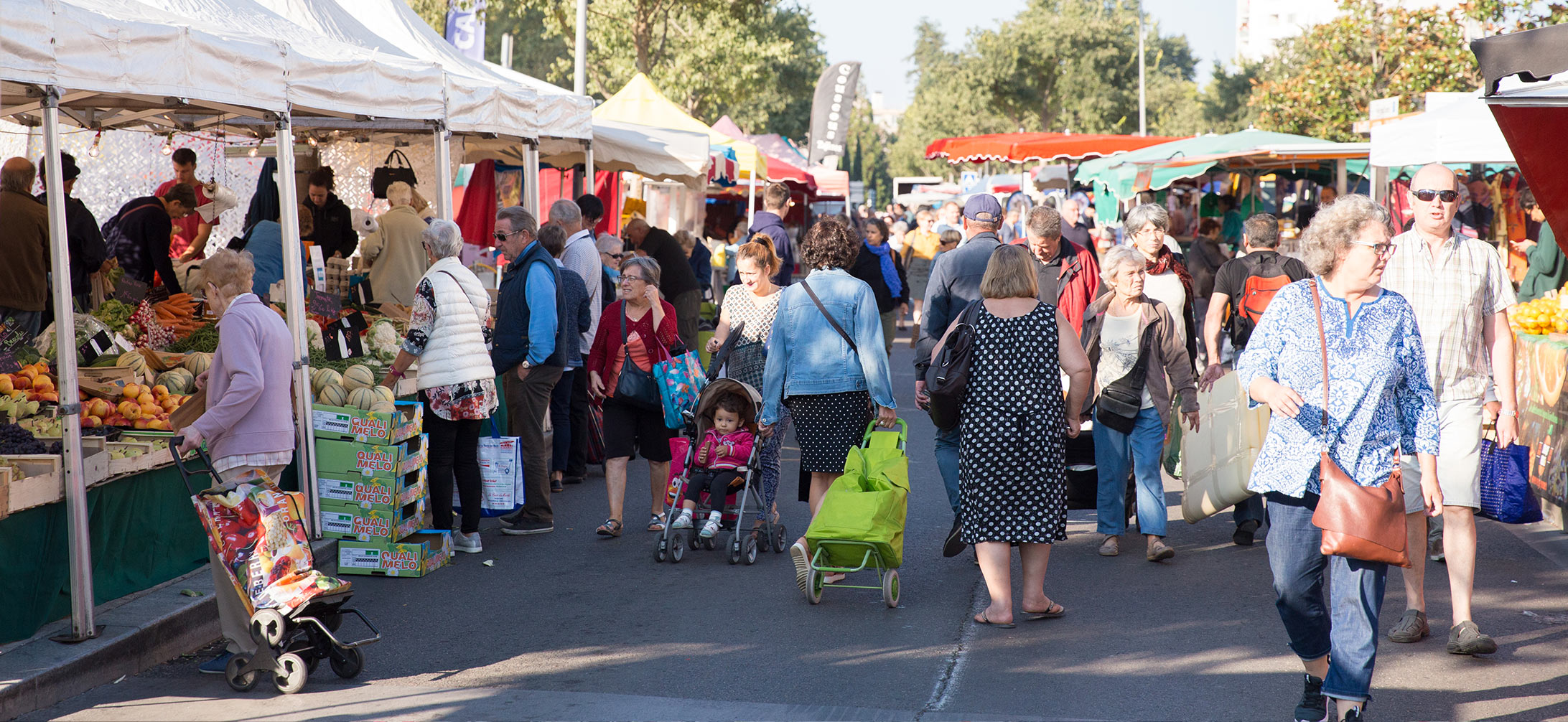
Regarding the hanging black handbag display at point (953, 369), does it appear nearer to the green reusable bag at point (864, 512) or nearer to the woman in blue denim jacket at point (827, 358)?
the green reusable bag at point (864, 512)

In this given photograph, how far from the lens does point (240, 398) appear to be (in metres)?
5.09

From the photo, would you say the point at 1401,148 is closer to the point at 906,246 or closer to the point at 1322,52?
the point at 906,246

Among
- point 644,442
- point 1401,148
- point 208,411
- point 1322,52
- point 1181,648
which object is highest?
point 1322,52

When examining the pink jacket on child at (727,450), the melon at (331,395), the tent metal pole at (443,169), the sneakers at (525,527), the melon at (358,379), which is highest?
the tent metal pole at (443,169)

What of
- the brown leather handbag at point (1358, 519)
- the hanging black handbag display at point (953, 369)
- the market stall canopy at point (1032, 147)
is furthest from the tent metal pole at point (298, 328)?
the market stall canopy at point (1032, 147)

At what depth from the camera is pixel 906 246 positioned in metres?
22.0

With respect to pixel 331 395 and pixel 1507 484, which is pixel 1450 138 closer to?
pixel 1507 484

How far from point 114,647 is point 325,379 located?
2.36 m

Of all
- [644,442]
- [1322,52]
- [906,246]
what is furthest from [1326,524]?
[1322,52]

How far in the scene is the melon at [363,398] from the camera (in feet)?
23.4

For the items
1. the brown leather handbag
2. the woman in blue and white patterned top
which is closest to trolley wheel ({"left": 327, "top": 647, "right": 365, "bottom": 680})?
the woman in blue and white patterned top

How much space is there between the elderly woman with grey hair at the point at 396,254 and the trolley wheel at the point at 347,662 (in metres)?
5.16

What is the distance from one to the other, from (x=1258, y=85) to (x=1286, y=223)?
59.9 feet

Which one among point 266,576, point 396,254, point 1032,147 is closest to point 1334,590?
point 266,576
